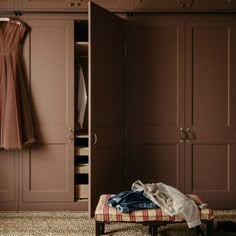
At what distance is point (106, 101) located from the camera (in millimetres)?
3213

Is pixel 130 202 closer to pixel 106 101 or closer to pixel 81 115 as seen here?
pixel 106 101

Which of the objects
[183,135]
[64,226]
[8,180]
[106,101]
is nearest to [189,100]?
[183,135]

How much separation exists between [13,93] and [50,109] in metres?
0.39

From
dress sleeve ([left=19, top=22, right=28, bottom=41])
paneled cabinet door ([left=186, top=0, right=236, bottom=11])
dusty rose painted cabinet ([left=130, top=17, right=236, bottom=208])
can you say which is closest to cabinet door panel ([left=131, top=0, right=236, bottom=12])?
paneled cabinet door ([left=186, top=0, right=236, bottom=11])

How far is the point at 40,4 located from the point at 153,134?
172 cm

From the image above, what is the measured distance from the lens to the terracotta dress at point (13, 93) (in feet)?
10.4

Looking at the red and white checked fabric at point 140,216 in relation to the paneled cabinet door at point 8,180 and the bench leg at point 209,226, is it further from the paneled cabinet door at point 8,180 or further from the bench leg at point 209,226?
the paneled cabinet door at point 8,180

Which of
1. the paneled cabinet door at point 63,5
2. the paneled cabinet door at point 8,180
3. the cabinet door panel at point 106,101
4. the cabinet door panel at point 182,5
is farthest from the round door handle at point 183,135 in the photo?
the paneled cabinet door at point 8,180

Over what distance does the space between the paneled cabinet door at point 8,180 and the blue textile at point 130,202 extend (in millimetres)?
1318

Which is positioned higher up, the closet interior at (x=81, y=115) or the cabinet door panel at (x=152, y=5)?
the cabinet door panel at (x=152, y=5)

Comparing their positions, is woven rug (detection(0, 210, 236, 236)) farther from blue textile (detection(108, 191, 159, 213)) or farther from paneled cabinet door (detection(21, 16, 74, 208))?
blue textile (detection(108, 191, 159, 213))

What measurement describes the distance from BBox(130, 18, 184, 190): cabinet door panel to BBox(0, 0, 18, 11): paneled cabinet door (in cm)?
125

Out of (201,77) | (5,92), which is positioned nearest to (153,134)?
(201,77)

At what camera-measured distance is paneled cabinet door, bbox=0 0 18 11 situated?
3295mm
